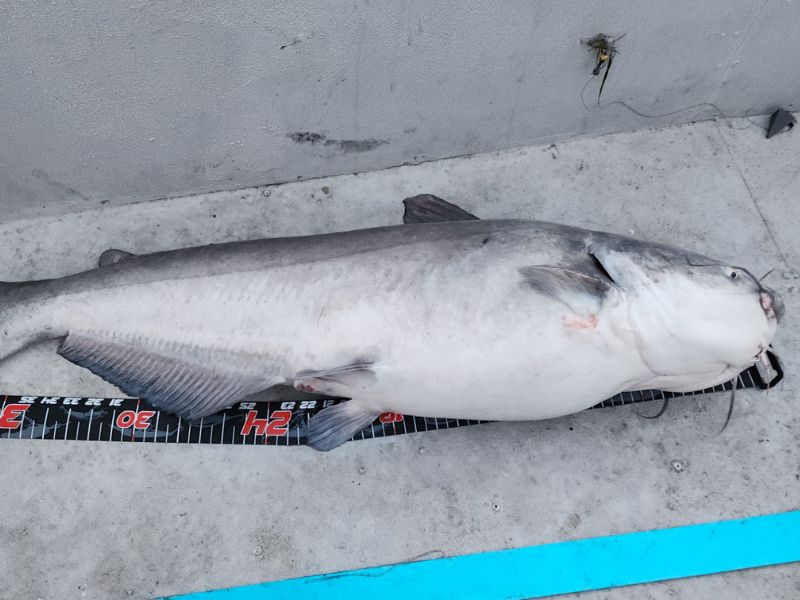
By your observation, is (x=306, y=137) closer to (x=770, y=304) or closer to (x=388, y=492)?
(x=388, y=492)

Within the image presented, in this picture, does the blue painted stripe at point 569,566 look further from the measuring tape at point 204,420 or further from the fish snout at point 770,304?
the fish snout at point 770,304

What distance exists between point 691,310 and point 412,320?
2.76ft

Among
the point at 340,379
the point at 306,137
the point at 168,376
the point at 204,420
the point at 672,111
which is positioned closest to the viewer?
the point at 340,379

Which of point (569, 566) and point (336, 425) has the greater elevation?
point (336, 425)

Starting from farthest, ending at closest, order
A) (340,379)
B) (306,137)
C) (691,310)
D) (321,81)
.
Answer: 1. (306,137)
2. (321,81)
3. (340,379)
4. (691,310)

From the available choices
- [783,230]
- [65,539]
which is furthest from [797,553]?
[65,539]

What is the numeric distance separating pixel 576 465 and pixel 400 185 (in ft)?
4.65

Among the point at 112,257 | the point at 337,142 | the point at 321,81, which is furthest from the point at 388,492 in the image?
the point at 321,81

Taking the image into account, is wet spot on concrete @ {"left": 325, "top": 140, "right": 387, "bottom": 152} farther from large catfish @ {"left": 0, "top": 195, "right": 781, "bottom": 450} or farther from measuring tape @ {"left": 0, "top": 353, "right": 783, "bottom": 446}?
measuring tape @ {"left": 0, "top": 353, "right": 783, "bottom": 446}

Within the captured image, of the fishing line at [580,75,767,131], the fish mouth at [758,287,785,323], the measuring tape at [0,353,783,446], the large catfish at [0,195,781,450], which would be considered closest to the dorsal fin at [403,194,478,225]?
the large catfish at [0,195,781,450]

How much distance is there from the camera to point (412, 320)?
1.95 m

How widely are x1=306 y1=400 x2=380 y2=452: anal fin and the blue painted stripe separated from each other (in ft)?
1.48

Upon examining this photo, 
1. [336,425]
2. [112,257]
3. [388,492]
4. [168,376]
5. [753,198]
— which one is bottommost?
[388,492]

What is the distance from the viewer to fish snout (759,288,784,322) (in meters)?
1.89
